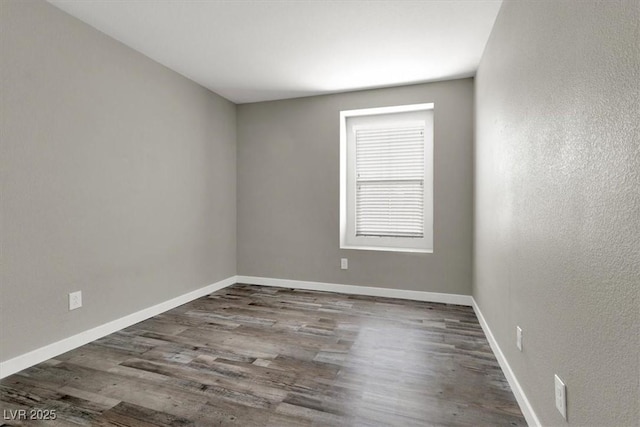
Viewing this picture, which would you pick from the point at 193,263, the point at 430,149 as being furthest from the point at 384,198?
Result: the point at 193,263

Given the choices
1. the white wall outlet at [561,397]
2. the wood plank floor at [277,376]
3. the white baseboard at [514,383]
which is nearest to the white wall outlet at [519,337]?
the white baseboard at [514,383]

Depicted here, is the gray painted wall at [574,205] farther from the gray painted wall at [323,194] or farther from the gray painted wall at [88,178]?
the gray painted wall at [88,178]

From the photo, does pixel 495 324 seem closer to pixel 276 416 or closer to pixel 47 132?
pixel 276 416

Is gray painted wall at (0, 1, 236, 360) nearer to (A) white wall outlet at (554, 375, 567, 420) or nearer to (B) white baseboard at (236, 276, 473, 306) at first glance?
(B) white baseboard at (236, 276, 473, 306)

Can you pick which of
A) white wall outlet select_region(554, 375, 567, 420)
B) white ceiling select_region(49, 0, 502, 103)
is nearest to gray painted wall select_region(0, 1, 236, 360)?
white ceiling select_region(49, 0, 502, 103)

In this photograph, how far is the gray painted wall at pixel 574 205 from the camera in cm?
83

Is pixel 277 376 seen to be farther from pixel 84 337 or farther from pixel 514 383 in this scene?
pixel 84 337

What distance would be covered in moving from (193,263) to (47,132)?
74.7 inches

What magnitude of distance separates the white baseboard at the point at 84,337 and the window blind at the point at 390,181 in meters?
2.27

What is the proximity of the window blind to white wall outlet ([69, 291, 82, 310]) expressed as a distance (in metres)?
2.89

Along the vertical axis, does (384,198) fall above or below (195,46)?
below

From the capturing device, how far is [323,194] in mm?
4062

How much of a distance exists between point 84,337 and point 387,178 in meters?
3.34

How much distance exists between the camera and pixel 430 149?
383 centimetres
